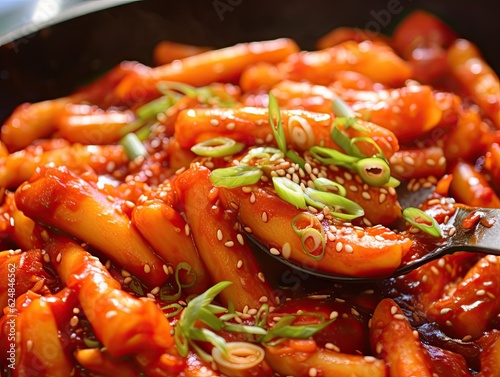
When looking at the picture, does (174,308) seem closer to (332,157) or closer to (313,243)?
(313,243)

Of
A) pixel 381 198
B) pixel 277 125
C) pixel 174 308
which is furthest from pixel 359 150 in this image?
pixel 174 308

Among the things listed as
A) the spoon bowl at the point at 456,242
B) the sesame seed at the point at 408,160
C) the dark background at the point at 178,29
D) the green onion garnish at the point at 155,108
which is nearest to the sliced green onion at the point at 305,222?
the spoon bowl at the point at 456,242

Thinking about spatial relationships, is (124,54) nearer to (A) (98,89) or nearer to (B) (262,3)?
(A) (98,89)

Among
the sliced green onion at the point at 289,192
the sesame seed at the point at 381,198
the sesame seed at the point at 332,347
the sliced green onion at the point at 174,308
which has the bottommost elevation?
the sesame seed at the point at 332,347

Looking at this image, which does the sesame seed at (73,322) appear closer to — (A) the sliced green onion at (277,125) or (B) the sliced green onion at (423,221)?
(A) the sliced green onion at (277,125)

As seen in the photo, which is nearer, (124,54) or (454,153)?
(454,153)

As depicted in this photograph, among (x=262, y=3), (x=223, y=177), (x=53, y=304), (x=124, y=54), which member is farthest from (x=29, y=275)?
(x=262, y=3)
